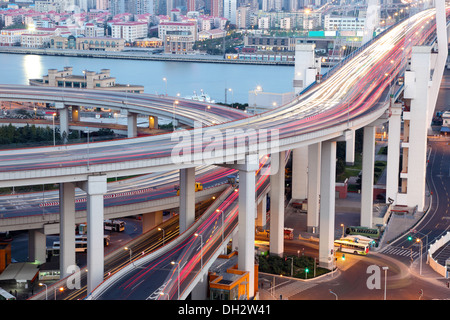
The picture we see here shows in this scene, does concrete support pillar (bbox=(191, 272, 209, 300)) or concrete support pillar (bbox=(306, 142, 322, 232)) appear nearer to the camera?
concrete support pillar (bbox=(191, 272, 209, 300))

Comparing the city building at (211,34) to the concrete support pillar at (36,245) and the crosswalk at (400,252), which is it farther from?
the concrete support pillar at (36,245)

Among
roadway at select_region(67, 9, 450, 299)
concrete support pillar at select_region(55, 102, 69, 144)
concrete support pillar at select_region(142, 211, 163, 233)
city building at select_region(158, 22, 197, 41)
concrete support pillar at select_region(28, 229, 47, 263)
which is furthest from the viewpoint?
city building at select_region(158, 22, 197, 41)

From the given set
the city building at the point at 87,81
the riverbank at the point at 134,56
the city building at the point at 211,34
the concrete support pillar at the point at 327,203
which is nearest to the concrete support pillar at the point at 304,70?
the concrete support pillar at the point at 327,203

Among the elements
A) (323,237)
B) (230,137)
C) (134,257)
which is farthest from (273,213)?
(134,257)

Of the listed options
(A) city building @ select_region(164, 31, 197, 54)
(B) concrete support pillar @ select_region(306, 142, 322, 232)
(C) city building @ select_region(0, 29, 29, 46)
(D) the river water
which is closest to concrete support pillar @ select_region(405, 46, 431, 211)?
(B) concrete support pillar @ select_region(306, 142, 322, 232)

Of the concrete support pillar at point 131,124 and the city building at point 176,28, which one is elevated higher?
the city building at point 176,28

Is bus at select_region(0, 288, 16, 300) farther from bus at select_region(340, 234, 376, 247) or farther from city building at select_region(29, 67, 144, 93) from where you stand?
city building at select_region(29, 67, 144, 93)
